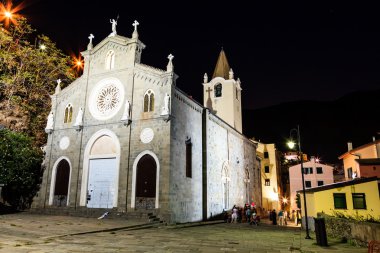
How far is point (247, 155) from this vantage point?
1676 inches

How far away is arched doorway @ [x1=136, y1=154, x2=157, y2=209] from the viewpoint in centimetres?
2150

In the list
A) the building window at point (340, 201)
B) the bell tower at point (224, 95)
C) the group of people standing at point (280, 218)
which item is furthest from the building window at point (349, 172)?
the building window at point (340, 201)

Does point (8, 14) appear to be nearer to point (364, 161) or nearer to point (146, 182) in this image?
point (146, 182)

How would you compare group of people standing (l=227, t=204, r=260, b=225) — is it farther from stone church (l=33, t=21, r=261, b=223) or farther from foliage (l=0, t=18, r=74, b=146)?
foliage (l=0, t=18, r=74, b=146)

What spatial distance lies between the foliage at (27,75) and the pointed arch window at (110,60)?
933 centimetres

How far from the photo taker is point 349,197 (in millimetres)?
20984

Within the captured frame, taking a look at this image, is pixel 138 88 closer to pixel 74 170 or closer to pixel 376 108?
pixel 74 170

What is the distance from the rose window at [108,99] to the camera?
25.2m

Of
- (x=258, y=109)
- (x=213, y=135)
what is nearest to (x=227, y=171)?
(x=213, y=135)

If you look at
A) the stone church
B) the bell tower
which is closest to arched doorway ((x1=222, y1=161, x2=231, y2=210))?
the stone church

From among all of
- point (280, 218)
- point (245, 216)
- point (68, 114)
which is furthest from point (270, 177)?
point (68, 114)

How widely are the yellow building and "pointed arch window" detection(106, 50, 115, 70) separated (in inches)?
755

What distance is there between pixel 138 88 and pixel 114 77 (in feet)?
9.51

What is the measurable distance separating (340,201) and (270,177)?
33.3 meters
